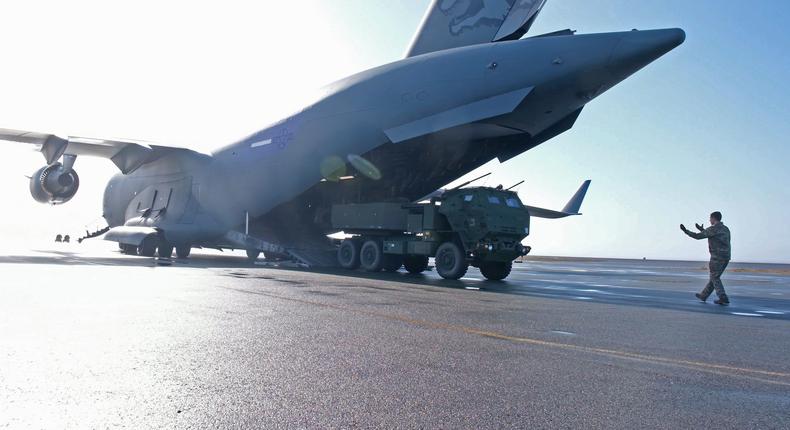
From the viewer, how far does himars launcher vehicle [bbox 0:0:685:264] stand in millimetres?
15875

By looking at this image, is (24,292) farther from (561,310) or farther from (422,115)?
(422,115)

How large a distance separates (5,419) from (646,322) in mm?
7588

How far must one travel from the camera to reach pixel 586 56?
49.9ft

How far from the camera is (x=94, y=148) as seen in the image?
85.0 ft

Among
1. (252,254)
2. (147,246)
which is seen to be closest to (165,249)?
(147,246)

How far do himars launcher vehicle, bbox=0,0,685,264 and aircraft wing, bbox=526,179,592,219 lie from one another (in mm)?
12694

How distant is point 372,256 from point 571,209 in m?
19.8

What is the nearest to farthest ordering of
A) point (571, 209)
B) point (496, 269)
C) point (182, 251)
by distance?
point (496, 269) < point (182, 251) < point (571, 209)

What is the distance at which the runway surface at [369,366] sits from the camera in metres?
3.37

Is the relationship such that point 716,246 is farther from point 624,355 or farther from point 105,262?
point 105,262

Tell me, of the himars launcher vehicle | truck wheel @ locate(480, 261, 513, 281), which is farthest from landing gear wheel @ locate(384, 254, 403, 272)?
truck wheel @ locate(480, 261, 513, 281)

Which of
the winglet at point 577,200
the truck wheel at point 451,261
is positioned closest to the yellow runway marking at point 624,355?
the truck wheel at point 451,261

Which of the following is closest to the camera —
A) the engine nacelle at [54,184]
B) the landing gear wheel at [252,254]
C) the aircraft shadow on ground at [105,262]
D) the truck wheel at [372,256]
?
the aircraft shadow on ground at [105,262]

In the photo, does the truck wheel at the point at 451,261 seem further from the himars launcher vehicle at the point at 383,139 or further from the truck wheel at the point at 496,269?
the himars launcher vehicle at the point at 383,139
